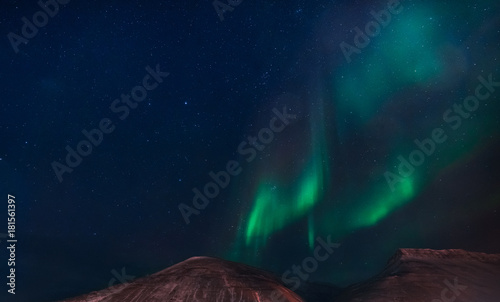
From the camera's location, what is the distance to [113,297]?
1908 cm

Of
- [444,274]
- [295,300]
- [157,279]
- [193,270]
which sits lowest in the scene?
[444,274]

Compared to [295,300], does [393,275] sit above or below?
below

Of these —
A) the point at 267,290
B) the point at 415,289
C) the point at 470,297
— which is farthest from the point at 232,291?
the point at 470,297

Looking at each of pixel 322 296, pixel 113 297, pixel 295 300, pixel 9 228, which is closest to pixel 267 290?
pixel 295 300

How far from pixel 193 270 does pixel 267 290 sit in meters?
5.46

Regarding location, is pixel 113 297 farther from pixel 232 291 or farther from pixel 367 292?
pixel 367 292

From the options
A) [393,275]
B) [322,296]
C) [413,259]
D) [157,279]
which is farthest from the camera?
[322,296]

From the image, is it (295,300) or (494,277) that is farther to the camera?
(494,277)

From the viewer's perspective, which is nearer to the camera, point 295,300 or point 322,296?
point 295,300

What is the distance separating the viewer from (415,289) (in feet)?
65.3

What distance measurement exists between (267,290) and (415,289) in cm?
897

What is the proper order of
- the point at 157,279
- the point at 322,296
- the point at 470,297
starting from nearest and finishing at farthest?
the point at 470,297 → the point at 157,279 → the point at 322,296

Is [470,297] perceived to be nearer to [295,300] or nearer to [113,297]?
[295,300]

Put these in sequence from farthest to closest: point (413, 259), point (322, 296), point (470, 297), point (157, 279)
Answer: point (322, 296), point (413, 259), point (157, 279), point (470, 297)
